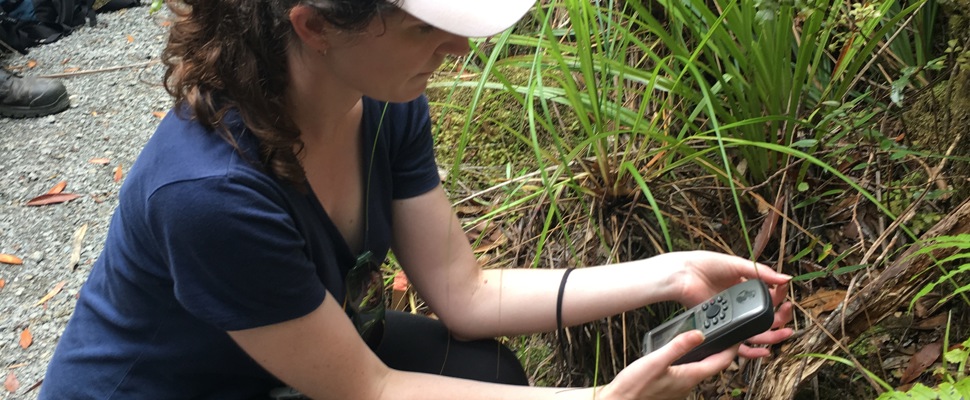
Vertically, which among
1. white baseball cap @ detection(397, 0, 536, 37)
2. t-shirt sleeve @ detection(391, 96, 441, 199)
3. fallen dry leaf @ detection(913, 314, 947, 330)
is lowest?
fallen dry leaf @ detection(913, 314, 947, 330)

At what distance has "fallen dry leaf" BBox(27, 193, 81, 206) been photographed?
115 inches

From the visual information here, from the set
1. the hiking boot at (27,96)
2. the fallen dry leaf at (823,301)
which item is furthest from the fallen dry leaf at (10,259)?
the fallen dry leaf at (823,301)

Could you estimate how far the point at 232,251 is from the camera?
1.22 m

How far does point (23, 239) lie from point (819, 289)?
2220 mm

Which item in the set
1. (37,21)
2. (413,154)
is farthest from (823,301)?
(37,21)

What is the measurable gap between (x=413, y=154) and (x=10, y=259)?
5.44 ft

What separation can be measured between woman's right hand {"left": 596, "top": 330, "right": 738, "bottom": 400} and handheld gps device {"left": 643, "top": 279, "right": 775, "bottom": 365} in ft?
0.10

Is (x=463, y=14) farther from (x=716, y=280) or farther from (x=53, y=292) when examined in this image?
(x=53, y=292)

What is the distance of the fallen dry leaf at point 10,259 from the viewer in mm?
2662

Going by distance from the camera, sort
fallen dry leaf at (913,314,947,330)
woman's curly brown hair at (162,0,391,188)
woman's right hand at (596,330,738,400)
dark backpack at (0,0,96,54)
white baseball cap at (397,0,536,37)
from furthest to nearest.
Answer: dark backpack at (0,0,96,54) < fallen dry leaf at (913,314,947,330) < woman's right hand at (596,330,738,400) < woman's curly brown hair at (162,0,391,188) < white baseball cap at (397,0,536,37)

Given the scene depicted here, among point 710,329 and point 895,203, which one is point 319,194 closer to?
point 710,329

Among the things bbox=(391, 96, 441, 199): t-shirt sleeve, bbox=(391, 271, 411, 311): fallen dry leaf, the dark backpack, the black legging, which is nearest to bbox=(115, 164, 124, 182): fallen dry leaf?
the dark backpack

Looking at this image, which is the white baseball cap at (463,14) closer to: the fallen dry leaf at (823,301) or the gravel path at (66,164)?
the fallen dry leaf at (823,301)

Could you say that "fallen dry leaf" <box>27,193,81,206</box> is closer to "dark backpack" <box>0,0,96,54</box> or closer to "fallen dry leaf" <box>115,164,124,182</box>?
"fallen dry leaf" <box>115,164,124,182</box>
